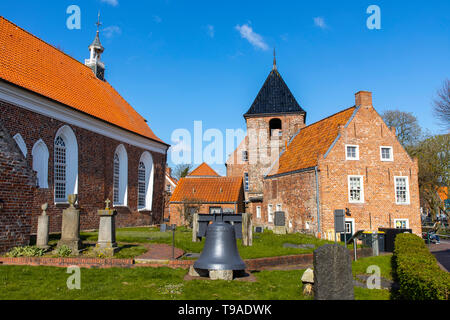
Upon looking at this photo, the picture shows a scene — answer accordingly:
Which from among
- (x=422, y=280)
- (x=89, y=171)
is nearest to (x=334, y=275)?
(x=422, y=280)

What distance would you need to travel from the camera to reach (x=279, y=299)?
7.30 metres

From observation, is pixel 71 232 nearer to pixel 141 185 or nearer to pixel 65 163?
pixel 65 163

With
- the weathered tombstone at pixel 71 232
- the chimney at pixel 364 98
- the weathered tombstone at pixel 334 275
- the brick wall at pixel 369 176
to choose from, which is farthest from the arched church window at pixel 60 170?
the chimney at pixel 364 98

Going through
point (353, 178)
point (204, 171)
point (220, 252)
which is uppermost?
point (204, 171)

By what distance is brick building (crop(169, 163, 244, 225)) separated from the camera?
3136cm

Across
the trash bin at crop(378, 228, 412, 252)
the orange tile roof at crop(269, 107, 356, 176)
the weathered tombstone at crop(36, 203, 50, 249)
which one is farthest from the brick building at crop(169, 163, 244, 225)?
the weathered tombstone at crop(36, 203, 50, 249)

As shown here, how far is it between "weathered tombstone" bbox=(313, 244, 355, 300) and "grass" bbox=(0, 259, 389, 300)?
4.36ft

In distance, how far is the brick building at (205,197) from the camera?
31.4 meters

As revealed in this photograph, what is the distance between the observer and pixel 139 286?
8.16m

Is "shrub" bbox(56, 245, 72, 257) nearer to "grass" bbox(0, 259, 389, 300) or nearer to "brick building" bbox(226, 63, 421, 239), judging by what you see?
"grass" bbox(0, 259, 389, 300)

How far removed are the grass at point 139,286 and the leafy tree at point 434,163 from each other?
30615 millimetres

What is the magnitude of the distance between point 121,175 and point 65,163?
6.60m
